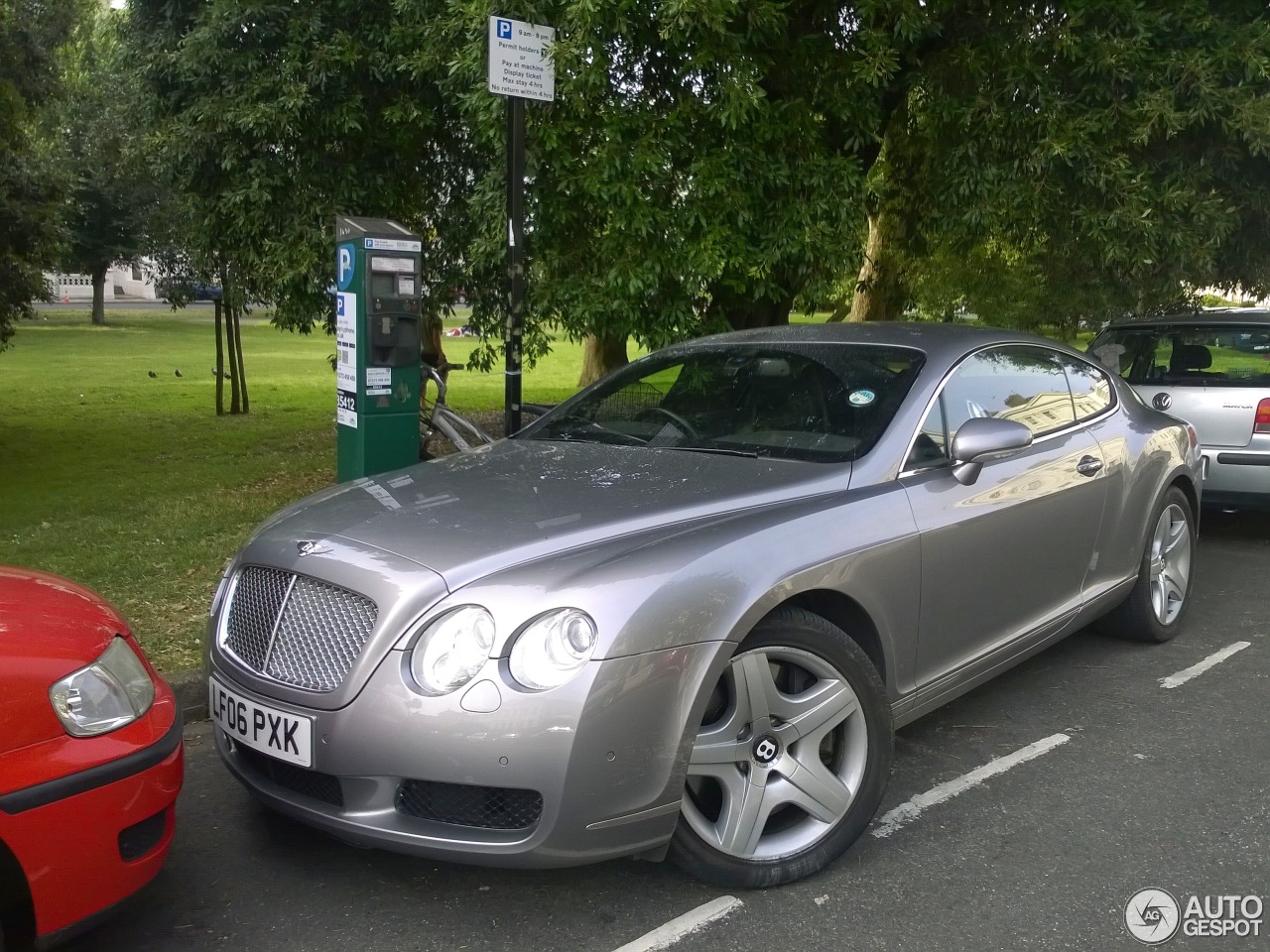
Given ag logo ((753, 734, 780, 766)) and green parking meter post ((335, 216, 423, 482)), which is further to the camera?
green parking meter post ((335, 216, 423, 482))

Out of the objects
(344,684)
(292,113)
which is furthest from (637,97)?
(344,684)

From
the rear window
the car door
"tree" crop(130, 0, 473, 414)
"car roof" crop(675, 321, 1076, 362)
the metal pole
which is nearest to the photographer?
the car door

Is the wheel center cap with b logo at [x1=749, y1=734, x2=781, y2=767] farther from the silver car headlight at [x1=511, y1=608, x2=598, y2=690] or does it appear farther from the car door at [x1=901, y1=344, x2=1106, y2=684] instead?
the car door at [x1=901, y1=344, x2=1106, y2=684]

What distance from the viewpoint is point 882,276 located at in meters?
15.1

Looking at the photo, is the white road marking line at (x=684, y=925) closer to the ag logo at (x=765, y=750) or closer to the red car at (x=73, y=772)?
the ag logo at (x=765, y=750)

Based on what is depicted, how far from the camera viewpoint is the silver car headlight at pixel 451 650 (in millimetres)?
2635

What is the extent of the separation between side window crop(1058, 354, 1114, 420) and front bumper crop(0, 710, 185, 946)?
3677mm

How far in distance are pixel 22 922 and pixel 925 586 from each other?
251 centimetres

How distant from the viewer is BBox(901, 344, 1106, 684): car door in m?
3.58

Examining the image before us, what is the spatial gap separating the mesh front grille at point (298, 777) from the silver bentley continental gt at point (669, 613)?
0.04 feet

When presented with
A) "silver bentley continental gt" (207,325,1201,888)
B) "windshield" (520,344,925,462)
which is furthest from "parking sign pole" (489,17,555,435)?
"silver bentley continental gt" (207,325,1201,888)

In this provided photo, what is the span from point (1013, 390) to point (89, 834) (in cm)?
345

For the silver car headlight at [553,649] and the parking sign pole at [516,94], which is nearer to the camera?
the silver car headlight at [553,649]

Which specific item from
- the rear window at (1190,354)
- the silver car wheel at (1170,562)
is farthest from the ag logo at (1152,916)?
the rear window at (1190,354)
